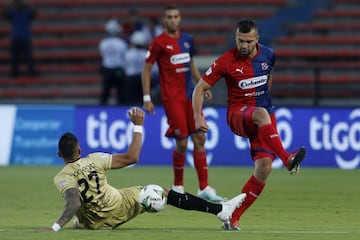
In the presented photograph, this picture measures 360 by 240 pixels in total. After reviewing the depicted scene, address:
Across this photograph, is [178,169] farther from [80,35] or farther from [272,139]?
[80,35]

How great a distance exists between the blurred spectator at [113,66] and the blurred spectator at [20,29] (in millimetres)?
2407

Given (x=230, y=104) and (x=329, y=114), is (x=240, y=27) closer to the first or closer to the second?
(x=230, y=104)

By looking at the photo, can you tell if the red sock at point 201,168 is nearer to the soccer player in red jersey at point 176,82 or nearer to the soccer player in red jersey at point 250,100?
the soccer player in red jersey at point 176,82

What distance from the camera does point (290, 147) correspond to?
19.4 m

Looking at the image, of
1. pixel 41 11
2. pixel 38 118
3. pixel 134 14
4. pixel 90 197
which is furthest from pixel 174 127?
pixel 41 11

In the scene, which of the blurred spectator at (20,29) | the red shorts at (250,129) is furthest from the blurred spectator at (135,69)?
the red shorts at (250,129)

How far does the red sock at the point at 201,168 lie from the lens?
46.9 feet

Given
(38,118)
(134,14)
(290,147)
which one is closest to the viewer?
(290,147)

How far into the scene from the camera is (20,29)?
82.7 ft

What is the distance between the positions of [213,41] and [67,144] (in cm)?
1593

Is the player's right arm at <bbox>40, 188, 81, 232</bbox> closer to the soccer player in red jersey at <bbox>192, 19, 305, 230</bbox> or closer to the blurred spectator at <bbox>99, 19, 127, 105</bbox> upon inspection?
the soccer player in red jersey at <bbox>192, 19, 305, 230</bbox>

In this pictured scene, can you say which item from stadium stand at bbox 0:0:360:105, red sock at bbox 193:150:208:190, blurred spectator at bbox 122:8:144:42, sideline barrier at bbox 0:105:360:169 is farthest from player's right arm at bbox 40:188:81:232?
blurred spectator at bbox 122:8:144:42

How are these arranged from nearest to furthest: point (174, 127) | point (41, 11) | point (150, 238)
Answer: point (150, 238), point (174, 127), point (41, 11)

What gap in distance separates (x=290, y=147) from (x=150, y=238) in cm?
986
